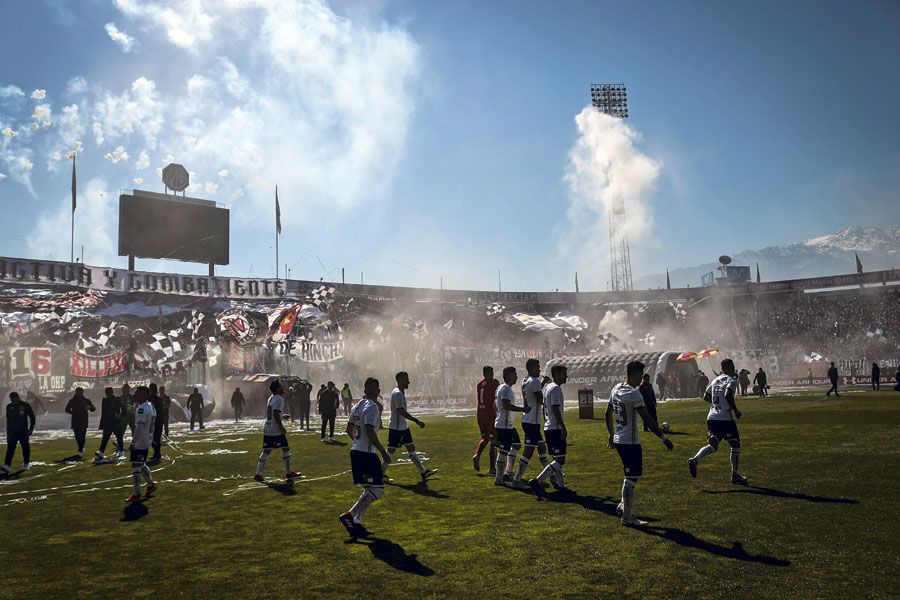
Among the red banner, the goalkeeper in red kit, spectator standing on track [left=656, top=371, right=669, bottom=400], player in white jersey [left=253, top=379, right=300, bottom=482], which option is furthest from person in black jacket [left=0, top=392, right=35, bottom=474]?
spectator standing on track [left=656, top=371, right=669, bottom=400]

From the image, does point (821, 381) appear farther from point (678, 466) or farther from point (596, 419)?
point (678, 466)

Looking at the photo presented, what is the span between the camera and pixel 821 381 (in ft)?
196

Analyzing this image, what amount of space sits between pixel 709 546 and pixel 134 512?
9503 millimetres

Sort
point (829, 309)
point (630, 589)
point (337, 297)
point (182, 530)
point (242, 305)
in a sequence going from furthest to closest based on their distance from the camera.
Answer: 1. point (829, 309)
2. point (337, 297)
3. point (242, 305)
4. point (182, 530)
5. point (630, 589)

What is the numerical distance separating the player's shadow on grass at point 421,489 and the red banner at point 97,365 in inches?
1786

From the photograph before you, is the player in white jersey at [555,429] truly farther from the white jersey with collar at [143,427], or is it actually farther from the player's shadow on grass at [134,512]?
the white jersey with collar at [143,427]

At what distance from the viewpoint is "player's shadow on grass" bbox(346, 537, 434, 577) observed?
7.20 m

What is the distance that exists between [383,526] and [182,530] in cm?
314

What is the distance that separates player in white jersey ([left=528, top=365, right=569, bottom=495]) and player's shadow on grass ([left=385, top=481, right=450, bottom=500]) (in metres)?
1.79

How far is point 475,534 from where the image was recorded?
8.76 metres

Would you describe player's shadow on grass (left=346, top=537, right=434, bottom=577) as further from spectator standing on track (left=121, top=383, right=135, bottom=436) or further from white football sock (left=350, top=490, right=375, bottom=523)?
spectator standing on track (left=121, top=383, right=135, bottom=436)

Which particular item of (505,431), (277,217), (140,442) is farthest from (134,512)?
(277,217)

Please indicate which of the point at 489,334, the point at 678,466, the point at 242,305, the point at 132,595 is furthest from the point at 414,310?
the point at 132,595

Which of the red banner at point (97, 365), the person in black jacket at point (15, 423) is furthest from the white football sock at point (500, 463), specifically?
the red banner at point (97, 365)
